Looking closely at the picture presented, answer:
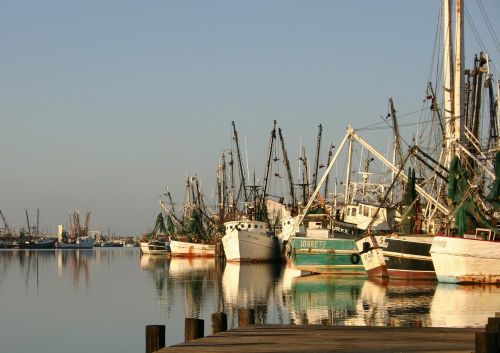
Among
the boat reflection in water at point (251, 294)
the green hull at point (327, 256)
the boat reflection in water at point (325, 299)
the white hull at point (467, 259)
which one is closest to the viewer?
the boat reflection in water at point (325, 299)

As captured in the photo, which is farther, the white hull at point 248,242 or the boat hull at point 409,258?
the white hull at point 248,242

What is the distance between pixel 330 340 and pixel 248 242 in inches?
3161

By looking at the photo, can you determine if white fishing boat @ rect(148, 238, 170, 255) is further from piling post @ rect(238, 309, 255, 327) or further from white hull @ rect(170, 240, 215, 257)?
piling post @ rect(238, 309, 255, 327)

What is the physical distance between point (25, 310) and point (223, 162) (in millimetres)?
77390

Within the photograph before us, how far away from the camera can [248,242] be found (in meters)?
97.9

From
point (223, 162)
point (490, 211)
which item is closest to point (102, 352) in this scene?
point (490, 211)

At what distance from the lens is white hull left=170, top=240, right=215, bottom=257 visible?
4855 inches

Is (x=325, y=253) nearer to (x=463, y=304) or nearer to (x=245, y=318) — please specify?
(x=463, y=304)

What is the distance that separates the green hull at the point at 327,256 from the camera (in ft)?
220

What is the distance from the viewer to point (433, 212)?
59.8 m

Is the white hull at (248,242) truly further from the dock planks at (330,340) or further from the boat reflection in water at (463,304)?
the dock planks at (330,340)

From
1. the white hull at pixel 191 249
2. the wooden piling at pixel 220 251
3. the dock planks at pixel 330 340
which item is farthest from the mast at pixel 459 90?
the white hull at pixel 191 249

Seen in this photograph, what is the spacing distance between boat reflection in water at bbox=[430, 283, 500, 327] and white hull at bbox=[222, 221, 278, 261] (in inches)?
1771

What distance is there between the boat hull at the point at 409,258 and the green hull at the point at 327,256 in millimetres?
8579
